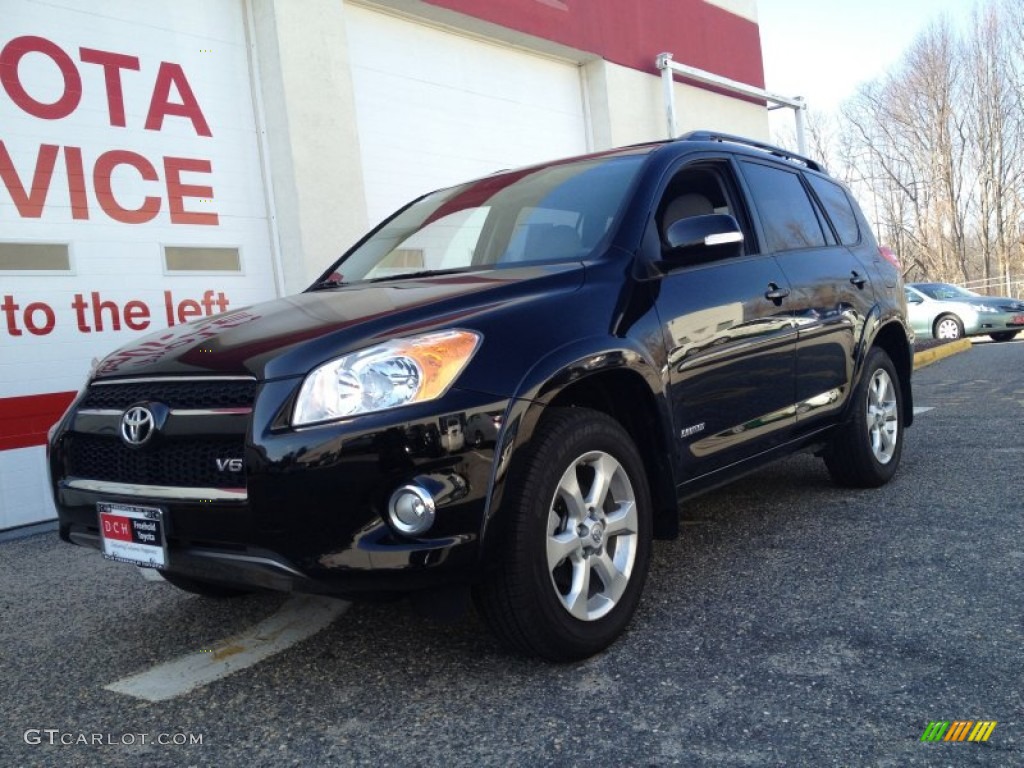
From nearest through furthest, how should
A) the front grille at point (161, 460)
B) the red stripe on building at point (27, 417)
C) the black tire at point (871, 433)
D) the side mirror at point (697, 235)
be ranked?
the front grille at point (161, 460) → the side mirror at point (697, 235) → the black tire at point (871, 433) → the red stripe on building at point (27, 417)

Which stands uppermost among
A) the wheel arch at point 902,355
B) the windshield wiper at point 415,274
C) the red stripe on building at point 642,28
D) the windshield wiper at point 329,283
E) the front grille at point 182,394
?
the red stripe on building at point 642,28

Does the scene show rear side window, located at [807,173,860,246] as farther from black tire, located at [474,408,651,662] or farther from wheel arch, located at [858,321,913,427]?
black tire, located at [474,408,651,662]

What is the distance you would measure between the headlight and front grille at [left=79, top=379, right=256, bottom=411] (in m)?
0.19

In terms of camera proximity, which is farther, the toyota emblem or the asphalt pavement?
the toyota emblem

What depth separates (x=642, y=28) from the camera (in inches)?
481

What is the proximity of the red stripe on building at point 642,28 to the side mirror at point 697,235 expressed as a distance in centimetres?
650

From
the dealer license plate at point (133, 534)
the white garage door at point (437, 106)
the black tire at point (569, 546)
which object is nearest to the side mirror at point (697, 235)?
the black tire at point (569, 546)

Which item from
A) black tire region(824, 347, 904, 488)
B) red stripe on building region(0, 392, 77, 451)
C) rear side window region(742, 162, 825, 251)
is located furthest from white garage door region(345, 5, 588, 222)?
black tire region(824, 347, 904, 488)

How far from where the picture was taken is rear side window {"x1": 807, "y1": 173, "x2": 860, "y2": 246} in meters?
4.78

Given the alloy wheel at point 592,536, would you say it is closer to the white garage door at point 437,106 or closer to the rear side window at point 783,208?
the rear side window at point 783,208

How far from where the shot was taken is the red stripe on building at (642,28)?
32.9 ft

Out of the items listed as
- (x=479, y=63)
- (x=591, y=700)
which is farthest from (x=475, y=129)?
(x=591, y=700)

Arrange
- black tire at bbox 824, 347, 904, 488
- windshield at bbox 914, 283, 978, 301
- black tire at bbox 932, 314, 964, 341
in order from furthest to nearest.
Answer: windshield at bbox 914, 283, 978, 301, black tire at bbox 932, 314, 964, 341, black tire at bbox 824, 347, 904, 488


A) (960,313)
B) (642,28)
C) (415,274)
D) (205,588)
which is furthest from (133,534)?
(960,313)
